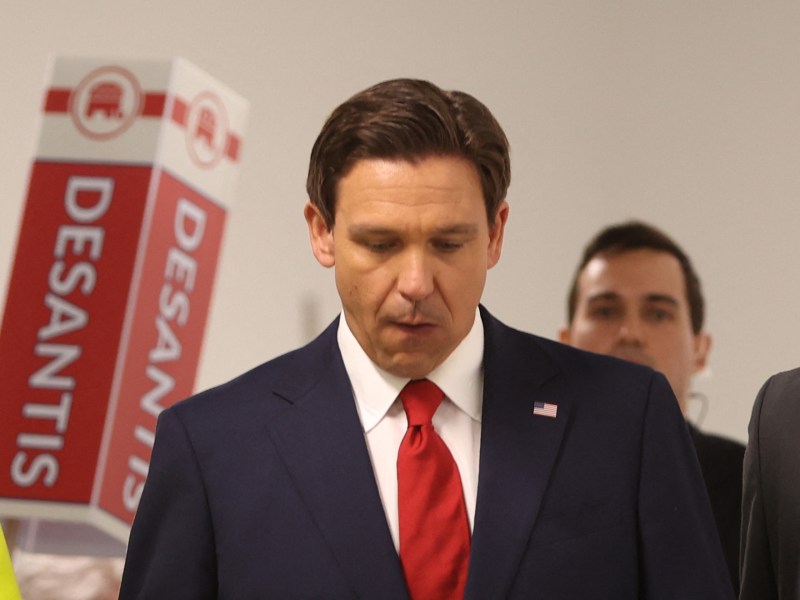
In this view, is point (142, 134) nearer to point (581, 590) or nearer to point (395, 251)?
point (395, 251)

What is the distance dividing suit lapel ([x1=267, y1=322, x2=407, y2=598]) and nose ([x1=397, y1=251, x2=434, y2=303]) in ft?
0.62

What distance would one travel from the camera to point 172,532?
1.72 m

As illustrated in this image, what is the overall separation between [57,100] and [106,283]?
389mm

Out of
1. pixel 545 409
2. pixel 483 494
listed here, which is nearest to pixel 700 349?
pixel 545 409

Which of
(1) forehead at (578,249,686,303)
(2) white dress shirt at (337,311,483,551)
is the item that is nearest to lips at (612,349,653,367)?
(1) forehead at (578,249,686,303)

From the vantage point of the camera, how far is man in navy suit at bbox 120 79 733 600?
1.65 metres

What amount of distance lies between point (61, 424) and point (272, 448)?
1.09 meters

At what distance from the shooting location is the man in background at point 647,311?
303 centimetres

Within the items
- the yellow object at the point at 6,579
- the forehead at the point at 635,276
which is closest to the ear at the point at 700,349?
the forehead at the point at 635,276

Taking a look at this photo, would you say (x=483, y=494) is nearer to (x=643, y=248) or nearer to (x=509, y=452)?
(x=509, y=452)

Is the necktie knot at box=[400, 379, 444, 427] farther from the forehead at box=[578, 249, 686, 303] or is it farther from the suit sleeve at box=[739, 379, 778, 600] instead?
the forehead at box=[578, 249, 686, 303]

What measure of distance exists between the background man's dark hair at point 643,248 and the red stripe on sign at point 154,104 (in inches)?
39.3

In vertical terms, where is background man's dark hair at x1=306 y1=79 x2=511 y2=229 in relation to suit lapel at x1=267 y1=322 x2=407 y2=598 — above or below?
above

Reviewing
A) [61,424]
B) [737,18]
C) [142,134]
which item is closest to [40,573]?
[61,424]
